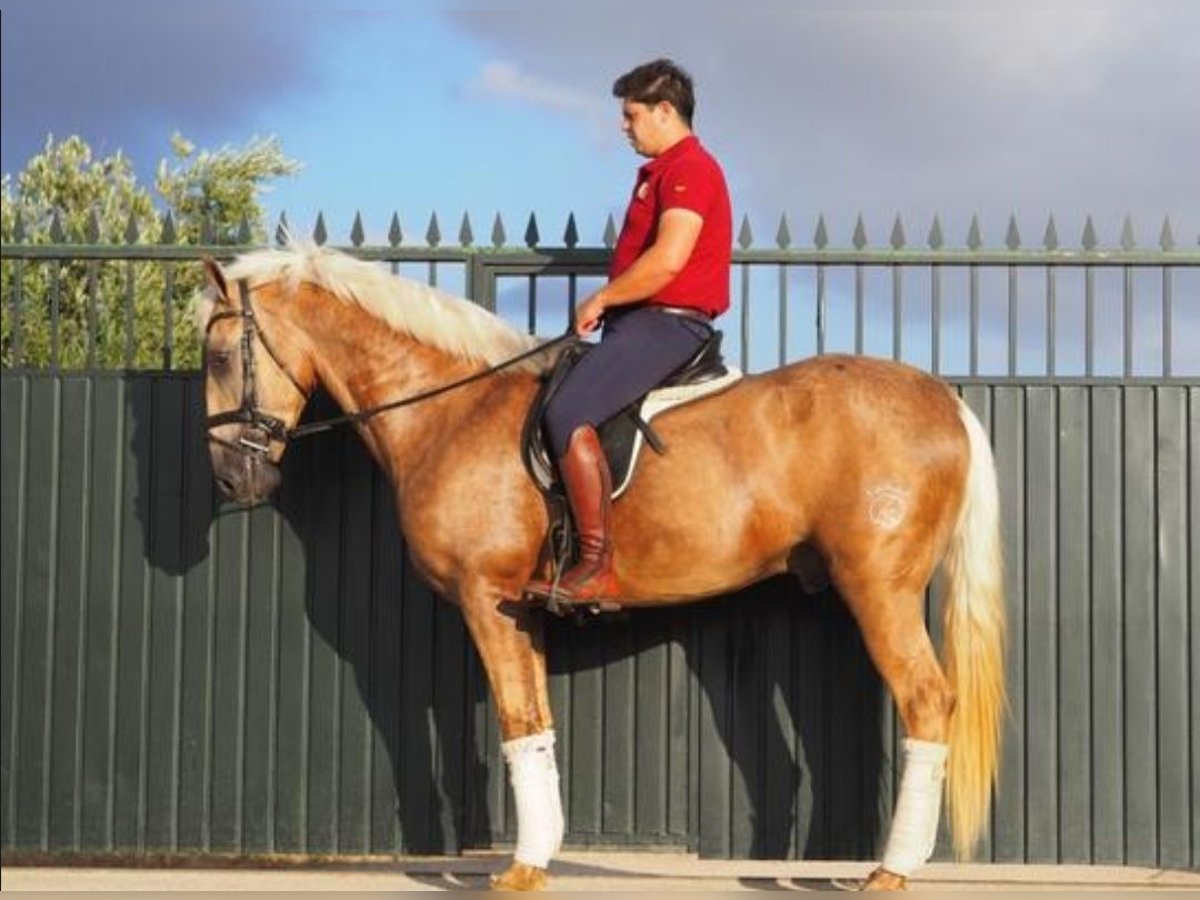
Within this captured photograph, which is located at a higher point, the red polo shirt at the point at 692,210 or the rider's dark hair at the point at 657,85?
the rider's dark hair at the point at 657,85

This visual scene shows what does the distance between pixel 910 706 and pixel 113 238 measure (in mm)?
9960

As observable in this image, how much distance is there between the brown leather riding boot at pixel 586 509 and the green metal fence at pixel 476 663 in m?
1.27

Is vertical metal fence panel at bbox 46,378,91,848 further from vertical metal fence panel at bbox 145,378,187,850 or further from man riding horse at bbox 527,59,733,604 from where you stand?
man riding horse at bbox 527,59,733,604

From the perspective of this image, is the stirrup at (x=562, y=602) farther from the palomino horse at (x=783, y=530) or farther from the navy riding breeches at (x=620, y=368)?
the navy riding breeches at (x=620, y=368)

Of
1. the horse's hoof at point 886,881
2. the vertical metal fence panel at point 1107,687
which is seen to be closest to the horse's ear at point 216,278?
the horse's hoof at point 886,881

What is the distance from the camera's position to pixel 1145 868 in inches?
306

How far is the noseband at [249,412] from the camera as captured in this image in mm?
7211

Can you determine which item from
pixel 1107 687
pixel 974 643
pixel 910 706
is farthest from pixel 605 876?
pixel 1107 687

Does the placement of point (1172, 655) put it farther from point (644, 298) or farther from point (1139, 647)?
point (644, 298)

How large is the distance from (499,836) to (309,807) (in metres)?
0.88

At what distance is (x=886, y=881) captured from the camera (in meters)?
6.84

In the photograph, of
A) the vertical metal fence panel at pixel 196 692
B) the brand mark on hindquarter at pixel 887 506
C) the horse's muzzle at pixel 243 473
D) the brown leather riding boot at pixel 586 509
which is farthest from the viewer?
the vertical metal fence panel at pixel 196 692

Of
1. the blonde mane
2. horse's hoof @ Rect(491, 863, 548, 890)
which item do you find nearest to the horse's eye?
the blonde mane

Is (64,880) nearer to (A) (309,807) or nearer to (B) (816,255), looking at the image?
(A) (309,807)
